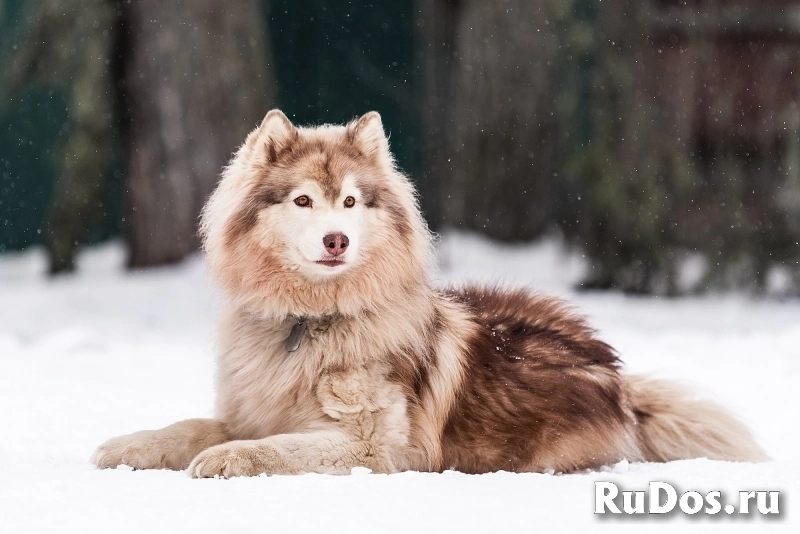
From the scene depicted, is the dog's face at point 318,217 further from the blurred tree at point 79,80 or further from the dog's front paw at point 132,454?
the blurred tree at point 79,80

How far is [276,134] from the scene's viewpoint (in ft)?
15.9

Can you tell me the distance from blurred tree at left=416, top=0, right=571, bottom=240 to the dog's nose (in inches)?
290

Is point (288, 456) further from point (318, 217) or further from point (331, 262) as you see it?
point (318, 217)

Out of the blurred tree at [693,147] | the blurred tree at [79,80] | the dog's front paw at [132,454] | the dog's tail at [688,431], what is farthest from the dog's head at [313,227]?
the blurred tree at [79,80]

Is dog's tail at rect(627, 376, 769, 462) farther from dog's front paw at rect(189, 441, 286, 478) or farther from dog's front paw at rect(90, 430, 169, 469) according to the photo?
dog's front paw at rect(90, 430, 169, 469)

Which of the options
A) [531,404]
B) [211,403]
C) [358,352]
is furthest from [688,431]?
[211,403]

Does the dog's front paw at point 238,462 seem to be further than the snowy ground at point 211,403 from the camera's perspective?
Yes

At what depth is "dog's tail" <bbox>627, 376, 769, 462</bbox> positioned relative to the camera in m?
5.16

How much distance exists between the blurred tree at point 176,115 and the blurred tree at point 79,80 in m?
0.26

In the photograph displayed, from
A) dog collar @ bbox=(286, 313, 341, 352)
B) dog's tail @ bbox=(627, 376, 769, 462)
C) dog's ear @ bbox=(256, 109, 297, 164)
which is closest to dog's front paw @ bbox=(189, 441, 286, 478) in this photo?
dog collar @ bbox=(286, 313, 341, 352)

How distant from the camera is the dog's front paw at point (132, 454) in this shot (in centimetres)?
460

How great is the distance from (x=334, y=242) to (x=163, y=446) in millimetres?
1186

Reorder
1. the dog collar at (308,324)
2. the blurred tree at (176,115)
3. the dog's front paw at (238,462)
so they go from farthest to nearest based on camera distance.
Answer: the blurred tree at (176,115)
the dog collar at (308,324)
the dog's front paw at (238,462)

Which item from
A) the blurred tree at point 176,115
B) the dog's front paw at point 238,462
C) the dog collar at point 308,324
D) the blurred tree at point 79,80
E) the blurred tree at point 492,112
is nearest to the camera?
the dog's front paw at point 238,462
